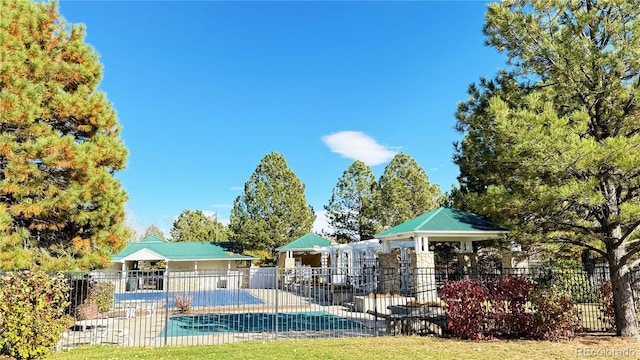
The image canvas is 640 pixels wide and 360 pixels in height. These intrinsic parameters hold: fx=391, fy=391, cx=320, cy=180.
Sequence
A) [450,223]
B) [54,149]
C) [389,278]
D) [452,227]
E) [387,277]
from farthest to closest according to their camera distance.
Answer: [387,277] → [389,278] → [450,223] → [452,227] → [54,149]

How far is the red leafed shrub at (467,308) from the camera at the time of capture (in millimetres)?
10461

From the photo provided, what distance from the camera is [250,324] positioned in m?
15.3

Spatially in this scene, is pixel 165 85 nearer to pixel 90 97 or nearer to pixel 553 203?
pixel 90 97

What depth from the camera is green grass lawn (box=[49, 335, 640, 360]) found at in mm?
8688

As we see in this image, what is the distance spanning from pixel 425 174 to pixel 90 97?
94.3ft

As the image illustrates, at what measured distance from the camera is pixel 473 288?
1062 centimetres

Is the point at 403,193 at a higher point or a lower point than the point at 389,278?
higher

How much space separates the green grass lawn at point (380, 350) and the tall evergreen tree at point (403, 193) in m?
23.3

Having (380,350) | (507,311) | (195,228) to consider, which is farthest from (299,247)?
(195,228)

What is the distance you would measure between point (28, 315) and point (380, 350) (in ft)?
25.7

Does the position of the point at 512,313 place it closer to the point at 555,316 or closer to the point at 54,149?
the point at 555,316

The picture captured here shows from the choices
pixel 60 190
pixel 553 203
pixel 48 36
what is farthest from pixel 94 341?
pixel 553 203

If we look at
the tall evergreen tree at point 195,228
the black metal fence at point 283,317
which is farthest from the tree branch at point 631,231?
the tall evergreen tree at point 195,228

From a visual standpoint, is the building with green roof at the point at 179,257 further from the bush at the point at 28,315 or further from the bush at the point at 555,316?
the bush at the point at 555,316
